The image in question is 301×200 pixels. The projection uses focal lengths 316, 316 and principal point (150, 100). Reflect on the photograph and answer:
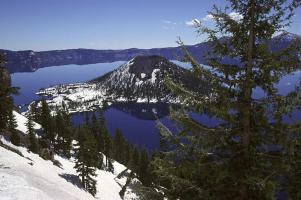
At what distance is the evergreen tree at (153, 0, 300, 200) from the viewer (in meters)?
10.4

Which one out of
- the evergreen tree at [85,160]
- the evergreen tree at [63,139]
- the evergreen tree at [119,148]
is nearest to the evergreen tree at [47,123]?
the evergreen tree at [63,139]

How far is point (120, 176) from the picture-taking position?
271 ft

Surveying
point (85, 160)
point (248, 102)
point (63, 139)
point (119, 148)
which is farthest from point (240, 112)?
point (119, 148)

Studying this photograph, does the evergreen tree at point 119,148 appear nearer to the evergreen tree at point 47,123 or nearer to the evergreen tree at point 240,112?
the evergreen tree at point 47,123

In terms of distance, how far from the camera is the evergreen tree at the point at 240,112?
1035cm

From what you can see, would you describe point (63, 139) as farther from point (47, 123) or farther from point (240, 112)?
point (240, 112)

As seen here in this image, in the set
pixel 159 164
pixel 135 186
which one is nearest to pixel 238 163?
pixel 159 164

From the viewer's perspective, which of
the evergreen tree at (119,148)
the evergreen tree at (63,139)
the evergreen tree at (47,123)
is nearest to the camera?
the evergreen tree at (47,123)

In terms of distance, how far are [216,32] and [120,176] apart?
7545 cm

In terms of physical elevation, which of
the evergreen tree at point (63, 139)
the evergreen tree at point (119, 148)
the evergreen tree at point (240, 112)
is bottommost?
the evergreen tree at point (119, 148)

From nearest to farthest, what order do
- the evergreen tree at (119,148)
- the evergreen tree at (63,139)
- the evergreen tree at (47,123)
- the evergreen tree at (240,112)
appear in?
the evergreen tree at (240,112) < the evergreen tree at (47,123) < the evergreen tree at (63,139) < the evergreen tree at (119,148)

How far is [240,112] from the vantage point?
443 inches

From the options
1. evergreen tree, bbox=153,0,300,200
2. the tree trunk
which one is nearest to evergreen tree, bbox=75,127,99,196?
evergreen tree, bbox=153,0,300,200

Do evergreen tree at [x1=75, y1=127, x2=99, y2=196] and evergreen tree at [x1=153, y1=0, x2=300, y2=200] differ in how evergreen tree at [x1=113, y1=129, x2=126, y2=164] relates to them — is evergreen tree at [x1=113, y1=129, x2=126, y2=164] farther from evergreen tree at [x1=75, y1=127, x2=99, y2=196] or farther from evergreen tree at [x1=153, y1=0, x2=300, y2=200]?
evergreen tree at [x1=153, y1=0, x2=300, y2=200]
